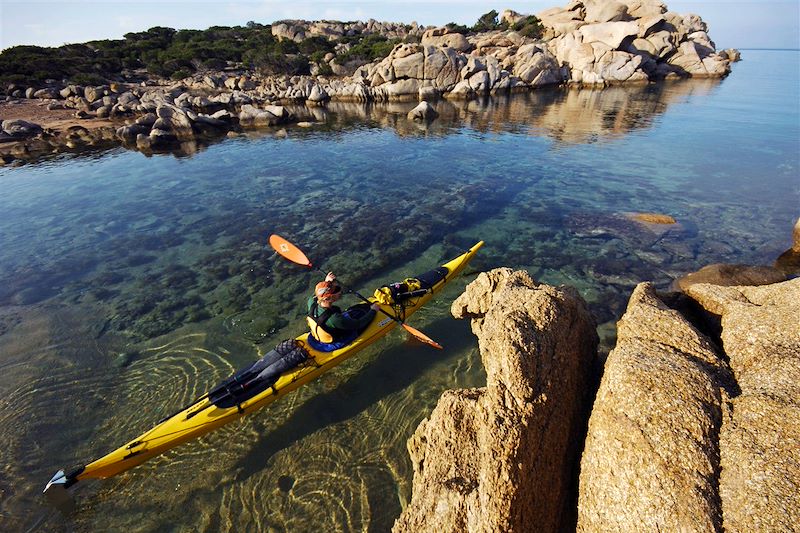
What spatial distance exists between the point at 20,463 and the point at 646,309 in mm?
11951

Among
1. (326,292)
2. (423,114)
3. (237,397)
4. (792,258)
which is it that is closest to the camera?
(237,397)

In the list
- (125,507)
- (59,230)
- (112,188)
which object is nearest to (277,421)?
(125,507)

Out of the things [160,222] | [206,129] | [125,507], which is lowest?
[125,507]

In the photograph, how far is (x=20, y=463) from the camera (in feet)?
23.8

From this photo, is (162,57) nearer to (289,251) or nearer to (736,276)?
(289,251)

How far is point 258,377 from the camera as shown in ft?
25.7

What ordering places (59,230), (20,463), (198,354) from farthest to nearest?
(59,230), (198,354), (20,463)

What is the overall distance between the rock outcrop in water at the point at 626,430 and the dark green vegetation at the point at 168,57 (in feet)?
209

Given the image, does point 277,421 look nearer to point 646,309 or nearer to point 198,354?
point 198,354

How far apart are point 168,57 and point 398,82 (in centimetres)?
4081

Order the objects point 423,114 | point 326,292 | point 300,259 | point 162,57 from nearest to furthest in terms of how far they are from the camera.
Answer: point 326,292
point 300,259
point 423,114
point 162,57

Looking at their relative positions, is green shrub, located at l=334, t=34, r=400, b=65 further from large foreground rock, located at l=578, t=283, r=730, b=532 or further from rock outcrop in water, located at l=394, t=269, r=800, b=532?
large foreground rock, located at l=578, t=283, r=730, b=532

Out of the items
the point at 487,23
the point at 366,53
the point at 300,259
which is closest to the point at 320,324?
the point at 300,259

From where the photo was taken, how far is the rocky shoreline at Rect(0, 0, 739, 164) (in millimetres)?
33531
